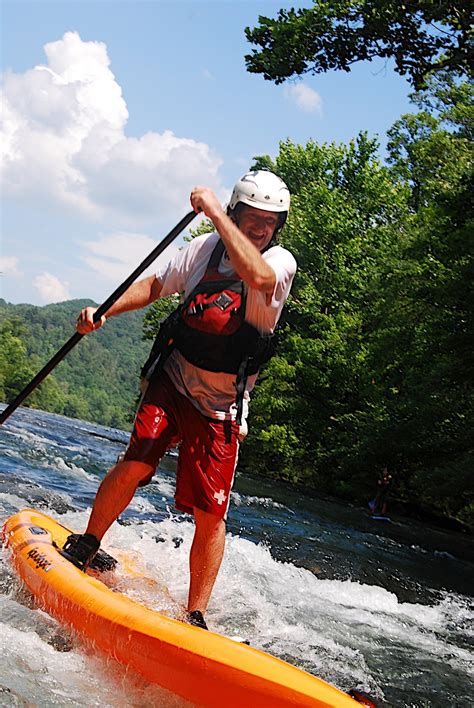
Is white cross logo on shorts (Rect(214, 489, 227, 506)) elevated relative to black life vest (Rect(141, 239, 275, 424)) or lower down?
lower down

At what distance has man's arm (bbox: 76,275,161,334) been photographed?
4.25m

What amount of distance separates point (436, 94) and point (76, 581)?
113ft

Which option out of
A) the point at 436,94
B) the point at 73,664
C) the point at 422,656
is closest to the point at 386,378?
the point at 436,94

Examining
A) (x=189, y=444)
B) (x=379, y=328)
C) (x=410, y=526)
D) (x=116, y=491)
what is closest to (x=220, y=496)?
(x=189, y=444)

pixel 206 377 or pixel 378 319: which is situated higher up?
pixel 378 319

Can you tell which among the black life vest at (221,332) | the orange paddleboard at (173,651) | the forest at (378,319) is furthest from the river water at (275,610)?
the forest at (378,319)

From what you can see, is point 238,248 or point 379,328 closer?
point 238,248

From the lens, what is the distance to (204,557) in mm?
4023

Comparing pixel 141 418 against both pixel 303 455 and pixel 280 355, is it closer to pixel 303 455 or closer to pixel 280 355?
pixel 303 455

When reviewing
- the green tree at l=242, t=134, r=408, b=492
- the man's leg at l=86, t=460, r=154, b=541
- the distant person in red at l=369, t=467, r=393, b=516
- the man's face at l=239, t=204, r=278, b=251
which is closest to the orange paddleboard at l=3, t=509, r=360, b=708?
the man's leg at l=86, t=460, r=154, b=541

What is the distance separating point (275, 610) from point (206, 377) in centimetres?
174

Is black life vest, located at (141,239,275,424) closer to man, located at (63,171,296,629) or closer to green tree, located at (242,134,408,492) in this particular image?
man, located at (63,171,296,629)

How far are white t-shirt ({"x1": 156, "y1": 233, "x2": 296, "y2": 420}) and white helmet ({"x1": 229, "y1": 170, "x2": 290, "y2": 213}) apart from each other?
21 centimetres

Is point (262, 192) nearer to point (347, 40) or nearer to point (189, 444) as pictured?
point (189, 444)
